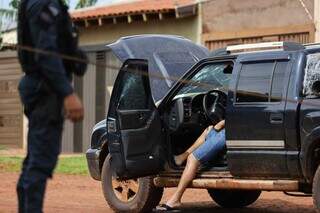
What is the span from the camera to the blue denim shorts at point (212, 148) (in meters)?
8.25

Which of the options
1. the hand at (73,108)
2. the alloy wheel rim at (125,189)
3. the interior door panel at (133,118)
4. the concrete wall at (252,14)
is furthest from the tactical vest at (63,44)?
the concrete wall at (252,14)

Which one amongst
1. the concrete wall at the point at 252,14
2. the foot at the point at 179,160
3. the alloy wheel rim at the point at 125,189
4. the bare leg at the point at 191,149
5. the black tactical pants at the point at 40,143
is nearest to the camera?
the black tactical pants at the point at 40,143

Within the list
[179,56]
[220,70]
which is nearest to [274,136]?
[220,70]

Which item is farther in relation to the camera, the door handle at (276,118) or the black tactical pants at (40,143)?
the door handle at (276,118)

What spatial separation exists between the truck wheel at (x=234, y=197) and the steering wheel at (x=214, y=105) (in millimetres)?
1499

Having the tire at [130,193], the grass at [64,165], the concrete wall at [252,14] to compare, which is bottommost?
the grass at [64,165]

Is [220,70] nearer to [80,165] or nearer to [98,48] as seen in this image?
[80,165]

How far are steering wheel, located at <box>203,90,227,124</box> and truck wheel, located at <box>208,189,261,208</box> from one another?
150cm

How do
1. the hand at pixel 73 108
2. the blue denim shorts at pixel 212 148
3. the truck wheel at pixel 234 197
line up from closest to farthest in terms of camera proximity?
the hand at pixel 73 108 → the blue denim shorts at pixel 212 148 → the truck wheel at pixel 234 197

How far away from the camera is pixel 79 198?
1074cm

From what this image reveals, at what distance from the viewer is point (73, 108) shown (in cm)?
502

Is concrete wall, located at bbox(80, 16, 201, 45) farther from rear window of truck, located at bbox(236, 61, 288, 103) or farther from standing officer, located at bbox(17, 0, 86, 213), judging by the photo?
standing officer, located at bbox(17, 0, 86, 213)

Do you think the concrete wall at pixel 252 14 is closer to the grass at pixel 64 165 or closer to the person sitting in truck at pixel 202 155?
the grass at pixel 64 165

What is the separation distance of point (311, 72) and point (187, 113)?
1792 mm
